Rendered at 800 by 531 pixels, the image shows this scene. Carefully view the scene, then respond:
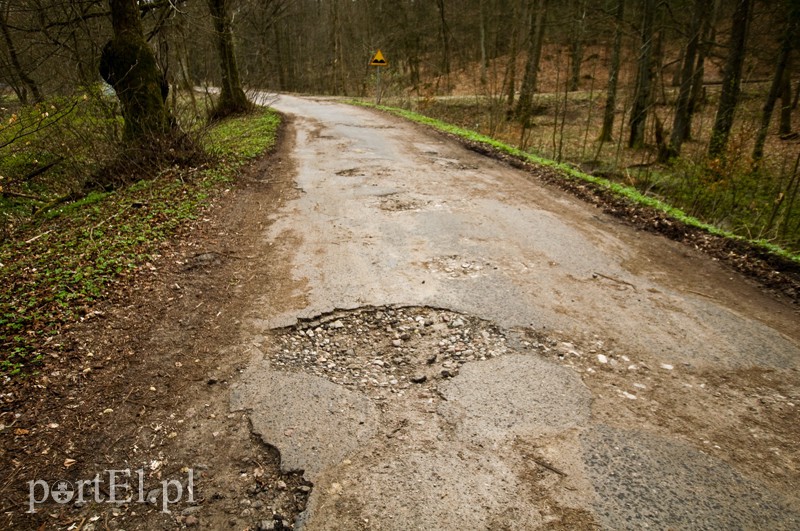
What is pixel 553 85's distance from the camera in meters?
25.2

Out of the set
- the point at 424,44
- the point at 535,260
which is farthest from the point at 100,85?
the point at 424,44

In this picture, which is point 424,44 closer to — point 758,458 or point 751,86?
point 751,86

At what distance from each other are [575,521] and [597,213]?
16.9 ft

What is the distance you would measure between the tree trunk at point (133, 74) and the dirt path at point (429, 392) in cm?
348

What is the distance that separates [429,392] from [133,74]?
7.60 meters

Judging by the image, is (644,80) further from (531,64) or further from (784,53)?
(531,64)

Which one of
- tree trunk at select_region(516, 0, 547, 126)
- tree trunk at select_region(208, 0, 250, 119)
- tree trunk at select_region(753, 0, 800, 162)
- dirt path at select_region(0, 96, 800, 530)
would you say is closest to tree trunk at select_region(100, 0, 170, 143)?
dirt path at select_region(0, 96, 800, 530)

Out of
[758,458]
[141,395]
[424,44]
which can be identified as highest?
[424,44]

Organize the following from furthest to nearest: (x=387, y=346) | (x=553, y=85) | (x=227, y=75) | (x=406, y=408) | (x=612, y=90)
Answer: (x=553, y=85), (x=227, y=75), (x=612, y=90), (x=387, y=346), (x=406, y=408)

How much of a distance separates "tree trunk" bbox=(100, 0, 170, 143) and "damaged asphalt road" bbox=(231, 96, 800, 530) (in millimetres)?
3770

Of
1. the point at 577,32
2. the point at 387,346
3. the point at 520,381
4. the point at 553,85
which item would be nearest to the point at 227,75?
the point at 577,32

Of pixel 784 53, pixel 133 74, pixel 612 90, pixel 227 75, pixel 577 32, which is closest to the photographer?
pixel 133 74

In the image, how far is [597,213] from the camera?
20.6 feet

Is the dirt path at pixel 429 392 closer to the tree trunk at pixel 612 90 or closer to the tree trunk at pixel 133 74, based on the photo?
the tree trunk at pixel 133 74
